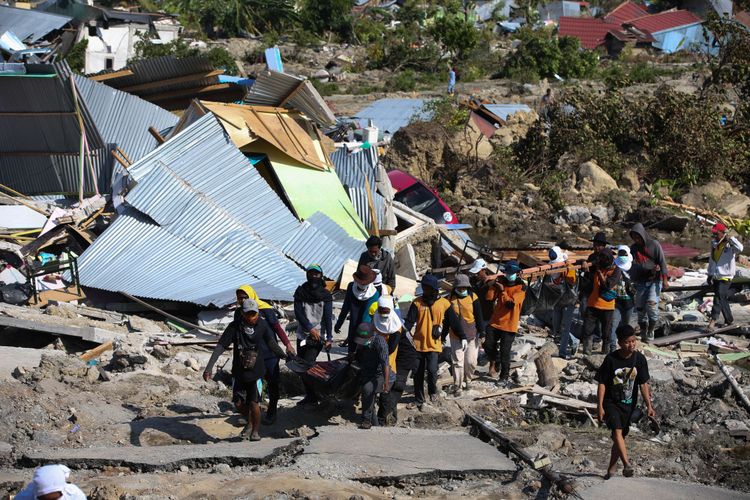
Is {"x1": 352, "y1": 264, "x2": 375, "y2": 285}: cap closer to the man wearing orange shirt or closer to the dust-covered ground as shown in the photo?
the dust-covered ground

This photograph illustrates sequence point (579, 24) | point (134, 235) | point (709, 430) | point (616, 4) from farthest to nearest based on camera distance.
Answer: point (616, 4), point (579, 24), point (134, 235), point (709, 430)

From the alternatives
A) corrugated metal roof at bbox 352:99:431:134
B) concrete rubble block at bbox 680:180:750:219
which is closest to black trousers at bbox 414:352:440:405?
concrete rubble block at bbox 680:180:750:219

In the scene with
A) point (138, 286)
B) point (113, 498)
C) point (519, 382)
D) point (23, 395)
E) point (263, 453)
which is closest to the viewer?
point (113, 498)

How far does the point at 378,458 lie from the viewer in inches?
300

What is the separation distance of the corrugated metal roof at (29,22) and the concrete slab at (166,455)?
2262cm

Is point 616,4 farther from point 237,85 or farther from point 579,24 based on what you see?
point 237,85

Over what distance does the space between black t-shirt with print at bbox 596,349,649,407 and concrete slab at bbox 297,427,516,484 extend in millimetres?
941

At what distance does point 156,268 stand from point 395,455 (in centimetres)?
586

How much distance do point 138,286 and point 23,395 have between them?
162 inches

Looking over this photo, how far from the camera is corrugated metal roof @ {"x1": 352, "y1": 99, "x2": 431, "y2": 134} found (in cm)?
2511

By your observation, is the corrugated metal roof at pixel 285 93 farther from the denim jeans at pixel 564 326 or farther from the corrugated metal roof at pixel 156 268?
the denim jeans at pixel 564 326

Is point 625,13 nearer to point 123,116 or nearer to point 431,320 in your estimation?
point 123,116

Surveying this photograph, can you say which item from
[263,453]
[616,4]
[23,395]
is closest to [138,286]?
[23,395]

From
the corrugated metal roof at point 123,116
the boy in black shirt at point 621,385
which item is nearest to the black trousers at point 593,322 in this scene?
the boy in black shirt at point 621,385
